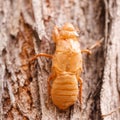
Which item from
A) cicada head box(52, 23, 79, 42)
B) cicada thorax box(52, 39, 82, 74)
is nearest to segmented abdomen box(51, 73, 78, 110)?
cicada thorax box(52, 39, 82, 74)

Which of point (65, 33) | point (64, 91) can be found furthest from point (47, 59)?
point (64, 91)

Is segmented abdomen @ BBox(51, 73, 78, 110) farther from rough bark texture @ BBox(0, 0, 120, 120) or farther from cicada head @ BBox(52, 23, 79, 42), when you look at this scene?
cicada head @ BBox(52, 23, 79, 42)

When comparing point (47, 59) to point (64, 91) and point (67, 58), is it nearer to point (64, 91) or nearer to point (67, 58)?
point (67, 58)

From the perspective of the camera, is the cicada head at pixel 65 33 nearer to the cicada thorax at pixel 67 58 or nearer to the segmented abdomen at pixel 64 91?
the cicada thorax at pixel 67 58

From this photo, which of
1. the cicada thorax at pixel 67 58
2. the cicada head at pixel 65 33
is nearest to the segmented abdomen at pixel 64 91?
the cicada thorax at pixel 67 58

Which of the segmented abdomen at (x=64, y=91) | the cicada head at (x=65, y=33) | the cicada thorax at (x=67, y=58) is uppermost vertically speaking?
the cicada head at (x=65, y=33)
